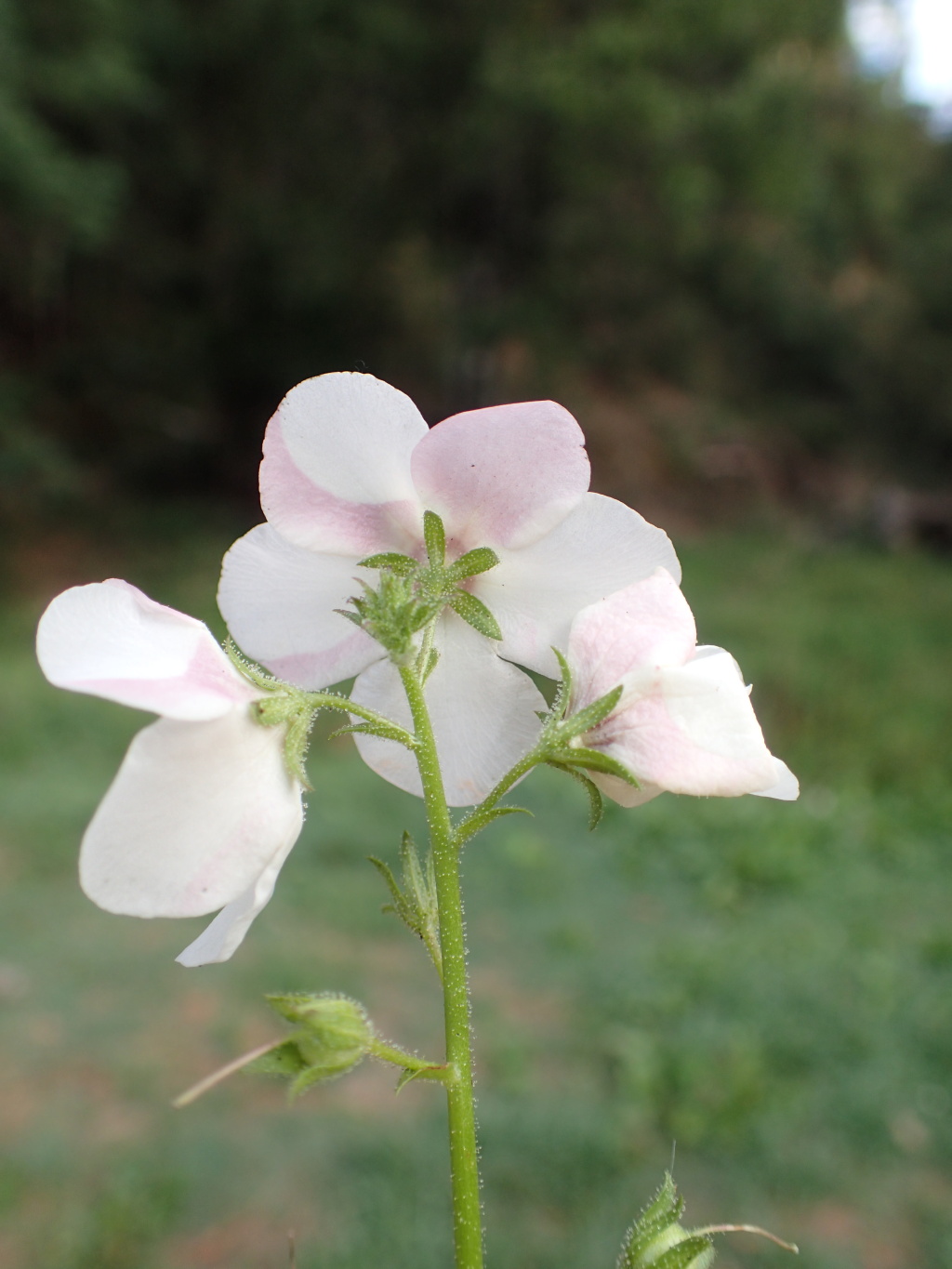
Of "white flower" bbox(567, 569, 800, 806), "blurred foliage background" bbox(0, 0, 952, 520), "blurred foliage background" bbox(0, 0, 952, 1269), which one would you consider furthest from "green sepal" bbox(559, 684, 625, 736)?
"blurred foliage background" bbox(0, 0, 952, 520)

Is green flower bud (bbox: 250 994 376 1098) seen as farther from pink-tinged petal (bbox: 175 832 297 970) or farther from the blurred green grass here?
the blurred green grass

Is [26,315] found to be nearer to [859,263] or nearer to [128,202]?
[128,202]

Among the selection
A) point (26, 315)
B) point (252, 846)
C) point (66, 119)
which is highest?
point (66, 119)

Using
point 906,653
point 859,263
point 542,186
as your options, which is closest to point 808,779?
point 906,653

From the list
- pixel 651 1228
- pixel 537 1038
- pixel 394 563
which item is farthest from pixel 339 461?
pixel 537 1038

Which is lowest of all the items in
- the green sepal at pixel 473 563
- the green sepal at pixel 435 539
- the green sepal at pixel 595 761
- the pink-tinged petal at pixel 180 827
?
the pink-tinged petal at pixel 180 827

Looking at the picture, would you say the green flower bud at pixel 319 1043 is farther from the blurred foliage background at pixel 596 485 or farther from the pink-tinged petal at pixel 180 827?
the blurred foliage background at pixel 596 485

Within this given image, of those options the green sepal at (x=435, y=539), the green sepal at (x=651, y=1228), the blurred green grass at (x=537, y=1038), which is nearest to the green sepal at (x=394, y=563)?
the green sepal at (x=435, y=539)
